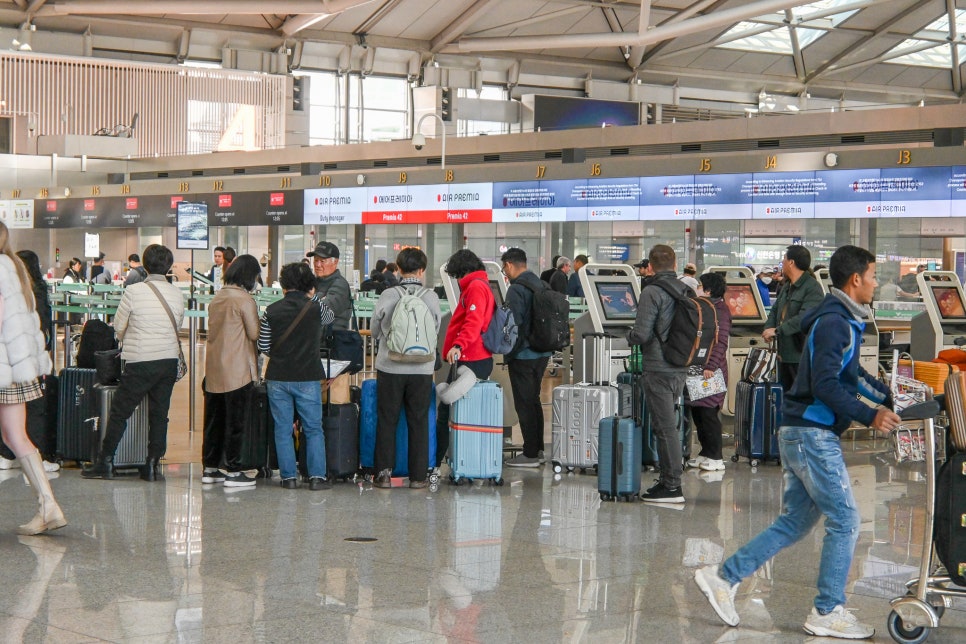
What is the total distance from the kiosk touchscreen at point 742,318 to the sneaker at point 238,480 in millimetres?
5188

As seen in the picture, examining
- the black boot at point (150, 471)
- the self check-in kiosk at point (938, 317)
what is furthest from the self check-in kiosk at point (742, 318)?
the black boot at point (150, 471)

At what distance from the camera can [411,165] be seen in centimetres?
2131

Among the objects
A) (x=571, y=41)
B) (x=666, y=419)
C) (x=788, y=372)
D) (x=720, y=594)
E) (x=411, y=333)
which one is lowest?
(x=720, y=594)

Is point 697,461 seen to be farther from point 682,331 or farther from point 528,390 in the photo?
point 682,331

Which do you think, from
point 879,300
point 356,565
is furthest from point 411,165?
point 356,565

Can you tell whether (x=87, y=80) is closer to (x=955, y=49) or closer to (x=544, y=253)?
(x=544, y=253)

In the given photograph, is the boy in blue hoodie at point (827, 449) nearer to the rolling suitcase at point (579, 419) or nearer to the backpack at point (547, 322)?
the rolling suitcase at point (579, 419)

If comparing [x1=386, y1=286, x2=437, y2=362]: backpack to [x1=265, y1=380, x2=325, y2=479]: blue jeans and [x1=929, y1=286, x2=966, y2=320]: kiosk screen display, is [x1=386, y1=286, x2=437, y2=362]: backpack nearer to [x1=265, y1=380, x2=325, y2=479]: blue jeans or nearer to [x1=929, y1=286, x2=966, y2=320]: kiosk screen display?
[x1=265, y1=380, x2=325, y2=479]: blue jeans

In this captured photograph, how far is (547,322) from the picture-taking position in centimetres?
845

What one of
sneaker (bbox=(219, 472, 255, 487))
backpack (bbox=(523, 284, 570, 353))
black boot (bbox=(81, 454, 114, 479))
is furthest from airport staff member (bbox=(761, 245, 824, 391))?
black boot (bbox=(81, 454, 114, 479))

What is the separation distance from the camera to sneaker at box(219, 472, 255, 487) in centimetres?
758

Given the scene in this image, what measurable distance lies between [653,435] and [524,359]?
41.9 inches

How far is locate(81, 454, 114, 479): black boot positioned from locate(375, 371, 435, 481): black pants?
1.68 m

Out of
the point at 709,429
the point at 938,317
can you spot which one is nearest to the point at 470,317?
the point at 709,429
